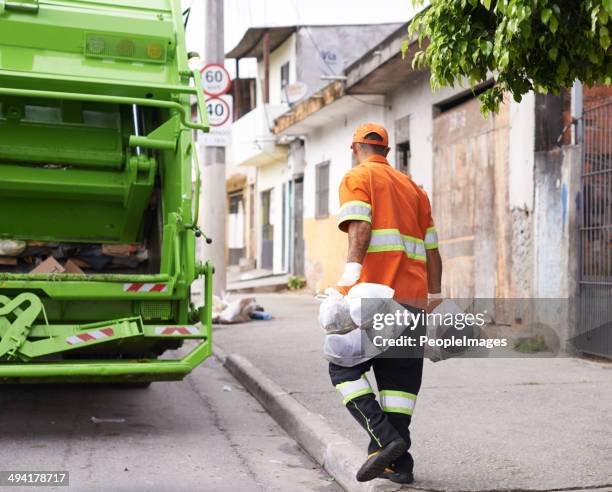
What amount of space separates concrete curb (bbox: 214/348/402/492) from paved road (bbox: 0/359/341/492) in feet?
0.21

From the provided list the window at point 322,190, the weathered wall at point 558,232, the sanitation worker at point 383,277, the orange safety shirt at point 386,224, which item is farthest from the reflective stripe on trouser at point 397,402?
the window at point 322,190

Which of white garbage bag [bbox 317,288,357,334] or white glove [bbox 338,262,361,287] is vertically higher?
white glove [bbox 338,262,361,287]

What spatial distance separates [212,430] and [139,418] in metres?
0.62

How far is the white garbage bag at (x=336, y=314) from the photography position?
400 centimetres

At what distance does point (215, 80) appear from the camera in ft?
38.9

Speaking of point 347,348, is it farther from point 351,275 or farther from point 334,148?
point 334,148

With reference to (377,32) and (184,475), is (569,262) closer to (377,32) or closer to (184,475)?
(184,475)

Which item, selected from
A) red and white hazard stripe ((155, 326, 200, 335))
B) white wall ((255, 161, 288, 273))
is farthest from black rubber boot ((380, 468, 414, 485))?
white wall ((255, 161, 288, 273))

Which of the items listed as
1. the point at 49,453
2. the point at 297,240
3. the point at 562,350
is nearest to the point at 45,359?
the point at 49,453

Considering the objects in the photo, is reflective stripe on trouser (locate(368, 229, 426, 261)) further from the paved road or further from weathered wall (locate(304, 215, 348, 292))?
weathered wall (locate(304, 215, 348, 292))

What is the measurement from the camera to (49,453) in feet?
16.8

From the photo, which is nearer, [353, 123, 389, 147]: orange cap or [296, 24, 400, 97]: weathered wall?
[353, 123, 389, 147]: orange cap

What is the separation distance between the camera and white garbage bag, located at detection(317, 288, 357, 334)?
13.1ft

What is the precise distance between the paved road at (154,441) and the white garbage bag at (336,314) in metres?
1.01
